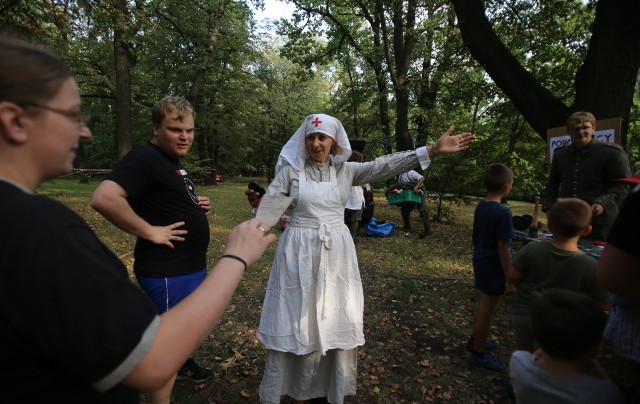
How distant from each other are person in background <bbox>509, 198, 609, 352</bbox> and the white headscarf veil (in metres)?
1.48

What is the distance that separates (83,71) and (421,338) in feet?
50.3

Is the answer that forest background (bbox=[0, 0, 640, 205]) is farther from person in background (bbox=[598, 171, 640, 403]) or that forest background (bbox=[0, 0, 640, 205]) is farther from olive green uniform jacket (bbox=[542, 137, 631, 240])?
person in background (bbox=[598, 171, 640, 403])

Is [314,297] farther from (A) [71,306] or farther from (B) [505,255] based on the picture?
(A) [71,306]

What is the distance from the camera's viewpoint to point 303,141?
2832 millimetres

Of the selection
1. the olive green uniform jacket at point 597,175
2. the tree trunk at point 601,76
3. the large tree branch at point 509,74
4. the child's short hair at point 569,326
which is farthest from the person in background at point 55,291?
the large tree branch at point 509,74

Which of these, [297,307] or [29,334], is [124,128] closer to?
[297,307]

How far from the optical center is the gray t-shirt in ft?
4.70

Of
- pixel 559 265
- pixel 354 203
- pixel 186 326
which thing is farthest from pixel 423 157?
pixel 354 203

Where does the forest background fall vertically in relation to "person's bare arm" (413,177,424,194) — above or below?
above

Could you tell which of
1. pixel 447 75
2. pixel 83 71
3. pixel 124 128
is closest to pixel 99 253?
pixel 124 128

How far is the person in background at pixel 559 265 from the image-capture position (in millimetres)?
2375

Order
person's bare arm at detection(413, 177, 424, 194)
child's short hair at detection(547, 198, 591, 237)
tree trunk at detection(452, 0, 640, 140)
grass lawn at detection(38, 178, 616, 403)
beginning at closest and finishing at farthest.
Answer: child's short hair at detection(547, 198, 591, 237) < grass lawn at detection(38, 178, 616, 403) < tree trunk at detection(452, 0, 640, 140) < person's bare arm at detection(413, 177, 424, 194)

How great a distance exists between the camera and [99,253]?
82cm

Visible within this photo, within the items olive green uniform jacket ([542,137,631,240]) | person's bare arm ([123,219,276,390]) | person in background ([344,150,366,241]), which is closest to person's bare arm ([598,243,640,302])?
person's bare arm ([123,219,276,390])
